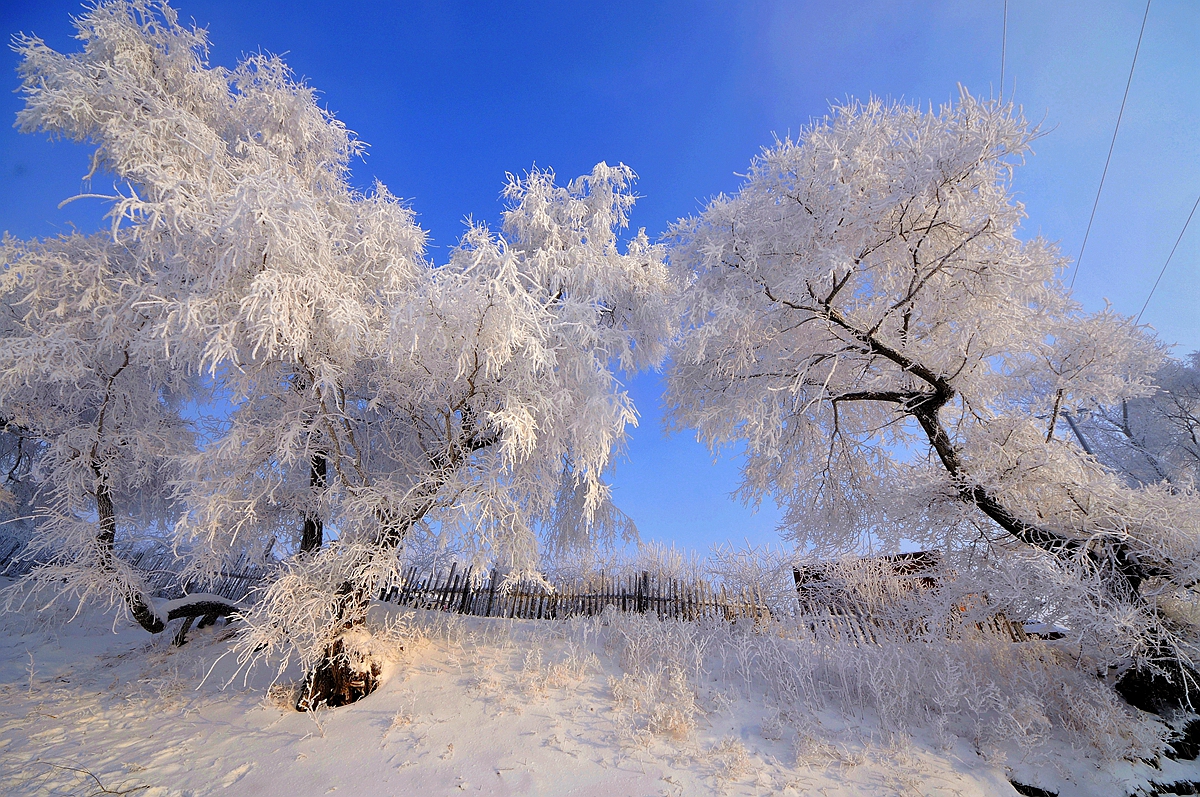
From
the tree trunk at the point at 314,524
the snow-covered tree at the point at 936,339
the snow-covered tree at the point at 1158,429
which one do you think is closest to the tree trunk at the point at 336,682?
the tree trunk at the point at 314,524

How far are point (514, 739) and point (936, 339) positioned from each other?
8.66 m

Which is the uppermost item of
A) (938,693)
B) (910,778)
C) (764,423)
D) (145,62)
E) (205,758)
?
(145,62)

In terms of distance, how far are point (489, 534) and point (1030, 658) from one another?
7715mm

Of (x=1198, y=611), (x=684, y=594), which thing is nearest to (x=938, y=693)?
(x=1198, y=611)

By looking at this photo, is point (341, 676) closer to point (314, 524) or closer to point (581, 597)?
point (314, 524)

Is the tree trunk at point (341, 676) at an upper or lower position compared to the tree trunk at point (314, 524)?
lower

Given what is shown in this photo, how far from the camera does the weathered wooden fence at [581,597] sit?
1058cm

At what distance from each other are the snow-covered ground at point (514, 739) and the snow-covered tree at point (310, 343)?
1.28 m

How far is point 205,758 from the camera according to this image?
5.34 m

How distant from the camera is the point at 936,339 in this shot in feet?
26.0

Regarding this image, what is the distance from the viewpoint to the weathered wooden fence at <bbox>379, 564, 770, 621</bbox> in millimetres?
10578

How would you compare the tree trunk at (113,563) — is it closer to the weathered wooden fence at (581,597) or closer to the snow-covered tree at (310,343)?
the snow-covered tree at (310,343)

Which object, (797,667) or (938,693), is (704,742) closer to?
(797,667)

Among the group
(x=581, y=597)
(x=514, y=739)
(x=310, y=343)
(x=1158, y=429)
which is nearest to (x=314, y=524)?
(x=310, y=343)
